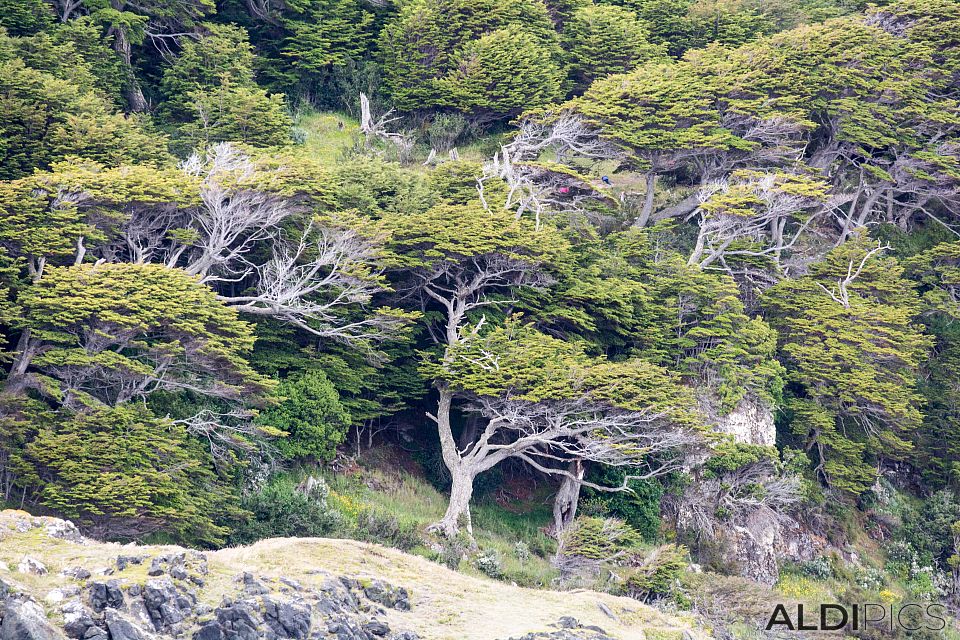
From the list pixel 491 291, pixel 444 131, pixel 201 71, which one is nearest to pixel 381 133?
pixel 444 131

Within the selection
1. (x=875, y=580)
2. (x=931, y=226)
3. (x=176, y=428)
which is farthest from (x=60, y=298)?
(x=931, y=226)

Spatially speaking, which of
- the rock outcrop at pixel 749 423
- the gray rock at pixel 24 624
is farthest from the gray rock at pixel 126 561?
the rock outcrop at pixel 749 423

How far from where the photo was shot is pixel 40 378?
2542cm

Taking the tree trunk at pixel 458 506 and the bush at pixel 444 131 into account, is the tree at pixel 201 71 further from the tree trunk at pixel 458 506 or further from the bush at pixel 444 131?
the tree trunk at pixel 458 506

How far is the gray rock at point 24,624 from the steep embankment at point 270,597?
0.7 inches

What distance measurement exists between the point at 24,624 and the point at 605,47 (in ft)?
127

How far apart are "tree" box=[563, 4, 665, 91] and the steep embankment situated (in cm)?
3024

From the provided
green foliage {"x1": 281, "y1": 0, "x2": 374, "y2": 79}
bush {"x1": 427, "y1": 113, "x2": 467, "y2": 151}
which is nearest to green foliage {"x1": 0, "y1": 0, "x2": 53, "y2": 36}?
green foliage {"x1": 281, "y1": 0, "x2": 374, "y2": 79}

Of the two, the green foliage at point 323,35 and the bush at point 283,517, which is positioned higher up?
the green foliage at point 323,35

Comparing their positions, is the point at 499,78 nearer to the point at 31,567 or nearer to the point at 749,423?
the point at 749,423

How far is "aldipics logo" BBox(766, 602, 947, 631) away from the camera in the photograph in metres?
30.5

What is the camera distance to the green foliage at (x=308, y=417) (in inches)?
1160

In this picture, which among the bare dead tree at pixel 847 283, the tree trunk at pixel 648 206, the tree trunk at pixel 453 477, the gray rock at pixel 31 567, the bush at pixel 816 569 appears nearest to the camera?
the gray rock at pixel 31 567

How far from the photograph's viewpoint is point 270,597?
18.2 metres
